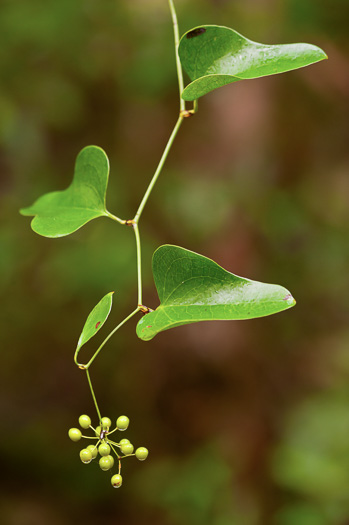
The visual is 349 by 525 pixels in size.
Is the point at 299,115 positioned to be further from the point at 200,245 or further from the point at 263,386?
the point at 263,386

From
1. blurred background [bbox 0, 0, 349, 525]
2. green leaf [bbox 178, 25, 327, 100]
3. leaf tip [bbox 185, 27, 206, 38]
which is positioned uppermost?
leaf tip [bbox 185, 27, 206, 38]

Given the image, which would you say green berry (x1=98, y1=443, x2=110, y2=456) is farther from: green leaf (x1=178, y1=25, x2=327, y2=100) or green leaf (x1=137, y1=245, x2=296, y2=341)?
green leaf (x1=178, y1=25, x2=327, y2=100)

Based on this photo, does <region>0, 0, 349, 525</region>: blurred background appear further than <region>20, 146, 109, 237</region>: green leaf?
Yes

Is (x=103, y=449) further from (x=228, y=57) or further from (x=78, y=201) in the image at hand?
(x=228, y=57)

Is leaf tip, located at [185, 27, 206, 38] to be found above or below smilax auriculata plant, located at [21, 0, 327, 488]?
above

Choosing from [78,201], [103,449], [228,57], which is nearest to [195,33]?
[228,57]

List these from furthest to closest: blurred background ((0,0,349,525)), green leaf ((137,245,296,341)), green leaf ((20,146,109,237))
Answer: blurred background ((0,0,349,525))
green leaf ((20,146,109,237))
green leaf ((137,245,296,341))

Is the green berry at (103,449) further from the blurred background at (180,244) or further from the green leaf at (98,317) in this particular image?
the blurred background at (180,244)

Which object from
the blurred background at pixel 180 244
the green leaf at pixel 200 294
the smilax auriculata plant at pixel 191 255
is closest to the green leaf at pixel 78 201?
the smilax auriculata plant at pixel 191 255

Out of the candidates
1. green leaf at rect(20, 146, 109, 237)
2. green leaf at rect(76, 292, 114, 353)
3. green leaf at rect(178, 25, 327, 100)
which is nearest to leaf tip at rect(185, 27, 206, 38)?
green leaf at rect(178, 25, 327, 100)
